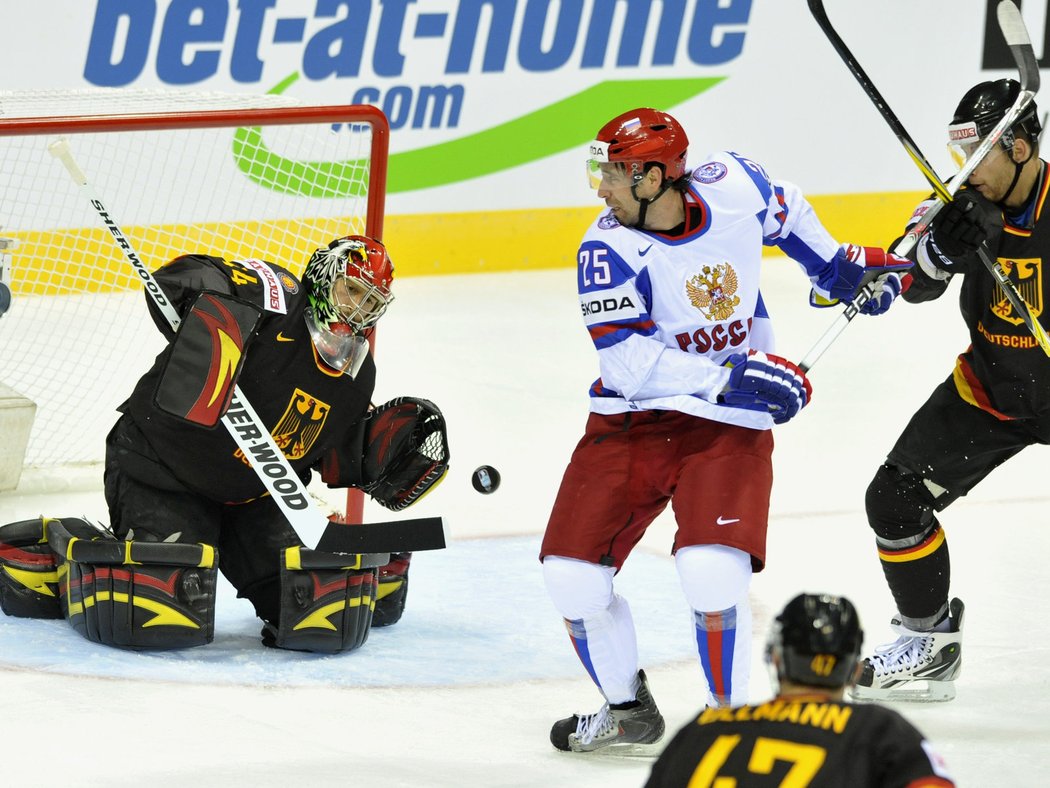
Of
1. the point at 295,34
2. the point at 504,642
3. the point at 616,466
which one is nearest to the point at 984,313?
the point at 616,466

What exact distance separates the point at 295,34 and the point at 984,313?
4641 millimetres

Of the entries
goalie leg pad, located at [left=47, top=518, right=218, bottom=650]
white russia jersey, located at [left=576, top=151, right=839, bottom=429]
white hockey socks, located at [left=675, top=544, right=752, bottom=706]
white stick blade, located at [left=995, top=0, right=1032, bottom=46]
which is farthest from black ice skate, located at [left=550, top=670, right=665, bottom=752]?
white stick blade, located at [left=995, top=0, right=1032, bottom=46]

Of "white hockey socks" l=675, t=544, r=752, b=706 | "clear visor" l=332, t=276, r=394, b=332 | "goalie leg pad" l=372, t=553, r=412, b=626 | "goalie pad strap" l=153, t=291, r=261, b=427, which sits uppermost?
"clear visor" l=332, t=276, r=394, b=332

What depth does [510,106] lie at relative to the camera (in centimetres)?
828

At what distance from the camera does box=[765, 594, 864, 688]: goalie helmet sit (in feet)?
6.40

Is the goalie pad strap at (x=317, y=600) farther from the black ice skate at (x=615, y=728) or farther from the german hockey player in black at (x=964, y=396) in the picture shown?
the german hockey player in black at (x=964, y=396)

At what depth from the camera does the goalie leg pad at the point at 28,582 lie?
4086 millimetres

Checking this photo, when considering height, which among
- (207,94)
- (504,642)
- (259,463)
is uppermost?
(207,94)

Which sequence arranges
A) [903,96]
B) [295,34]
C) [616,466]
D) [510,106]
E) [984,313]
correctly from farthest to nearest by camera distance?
[903,96] < [510,106] < [295,34] < [984,313] < [616,466]

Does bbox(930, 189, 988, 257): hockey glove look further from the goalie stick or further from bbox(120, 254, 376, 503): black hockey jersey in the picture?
bbox(120, 254, 376, 503): black hockey jersey

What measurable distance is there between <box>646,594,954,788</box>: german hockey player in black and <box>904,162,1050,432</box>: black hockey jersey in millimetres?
1774

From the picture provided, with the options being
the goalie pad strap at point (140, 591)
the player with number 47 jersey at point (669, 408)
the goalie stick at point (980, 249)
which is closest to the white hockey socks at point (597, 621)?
the player with number 47 jersey at point (669, 408)

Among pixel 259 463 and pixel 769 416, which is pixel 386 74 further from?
pixel 769 416

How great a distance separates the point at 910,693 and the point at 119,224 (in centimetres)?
376
